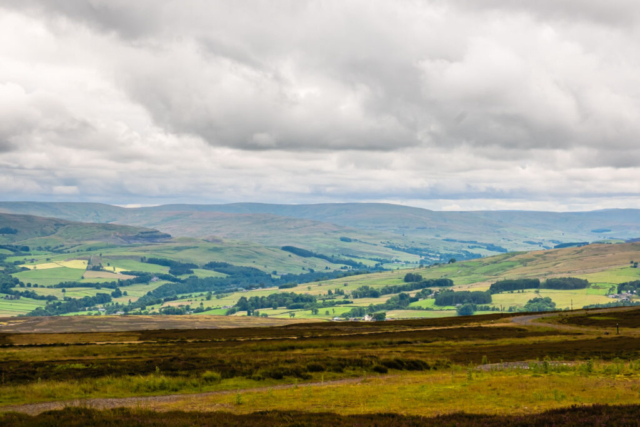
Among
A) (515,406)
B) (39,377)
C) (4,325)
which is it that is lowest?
(4,325)

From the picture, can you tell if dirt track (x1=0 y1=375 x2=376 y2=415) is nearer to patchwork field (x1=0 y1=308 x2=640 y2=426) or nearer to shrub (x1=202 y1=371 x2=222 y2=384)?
patchwork field (x1=0 y1=308 x2=640 y2=426)

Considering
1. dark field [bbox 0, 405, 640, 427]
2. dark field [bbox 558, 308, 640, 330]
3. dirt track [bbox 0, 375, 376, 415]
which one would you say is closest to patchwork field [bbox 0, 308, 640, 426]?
dirt track [bbox 0, 375, 376, 415]

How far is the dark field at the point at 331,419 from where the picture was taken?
29.2m

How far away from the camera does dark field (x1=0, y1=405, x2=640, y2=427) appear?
29250 mm

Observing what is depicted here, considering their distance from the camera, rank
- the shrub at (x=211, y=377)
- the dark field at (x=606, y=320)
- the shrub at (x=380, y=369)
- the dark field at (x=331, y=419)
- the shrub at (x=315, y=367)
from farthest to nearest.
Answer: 1. the dark field at (x=606, y=320)
2. the shrub at (x=380, y=369)
3. the shrub at (x=315, y=367)
4. the shrub at (x=211, y=377)
5. the dark field at (x=331, y=419)

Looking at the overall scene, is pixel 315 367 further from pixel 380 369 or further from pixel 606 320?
pixel 606 320

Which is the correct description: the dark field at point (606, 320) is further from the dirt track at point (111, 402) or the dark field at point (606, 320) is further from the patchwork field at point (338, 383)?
the dirt track at point (111, 402)

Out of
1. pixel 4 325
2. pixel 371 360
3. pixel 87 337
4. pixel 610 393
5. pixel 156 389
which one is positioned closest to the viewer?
pixel 610 393

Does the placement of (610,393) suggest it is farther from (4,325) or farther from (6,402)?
(4,325)

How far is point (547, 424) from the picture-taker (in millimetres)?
28641

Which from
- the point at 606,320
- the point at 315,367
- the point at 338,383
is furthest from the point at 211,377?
the point at 606,320

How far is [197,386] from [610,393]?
3269 centimetres

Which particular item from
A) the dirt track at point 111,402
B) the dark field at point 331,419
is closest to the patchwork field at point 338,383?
the dirt track at point 111,402

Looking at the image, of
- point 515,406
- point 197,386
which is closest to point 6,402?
point 197,386
